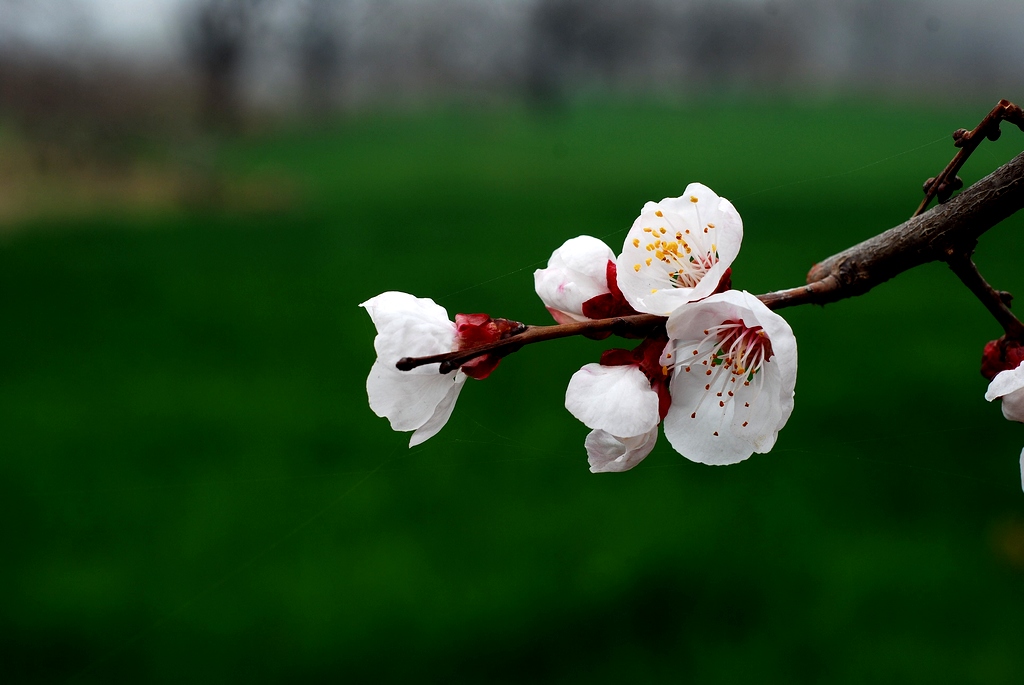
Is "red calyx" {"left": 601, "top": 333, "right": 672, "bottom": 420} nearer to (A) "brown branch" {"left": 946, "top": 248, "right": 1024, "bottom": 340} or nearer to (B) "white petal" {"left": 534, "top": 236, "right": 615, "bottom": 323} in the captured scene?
(B) "white petal" {"left": 534, "top": 236, "right": 615, "bottom": 323}

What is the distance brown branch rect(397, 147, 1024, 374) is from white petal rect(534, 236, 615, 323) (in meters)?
0.02

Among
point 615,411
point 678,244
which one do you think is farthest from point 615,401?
point 678,244

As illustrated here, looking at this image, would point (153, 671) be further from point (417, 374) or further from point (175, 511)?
point (417, 374)

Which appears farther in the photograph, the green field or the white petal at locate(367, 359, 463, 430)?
the green field

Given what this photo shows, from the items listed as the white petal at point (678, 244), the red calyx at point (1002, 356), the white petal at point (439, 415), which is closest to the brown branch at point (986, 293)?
the red calyx at point (1002, 356)

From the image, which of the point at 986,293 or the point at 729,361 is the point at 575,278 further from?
the point at 986,293

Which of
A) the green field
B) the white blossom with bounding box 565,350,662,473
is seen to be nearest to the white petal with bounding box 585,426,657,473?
the white blossom with bounding box 565,350,662,473

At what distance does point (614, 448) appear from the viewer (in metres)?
0.41

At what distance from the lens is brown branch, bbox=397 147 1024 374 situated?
403mm

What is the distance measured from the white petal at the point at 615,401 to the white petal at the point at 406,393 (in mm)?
57

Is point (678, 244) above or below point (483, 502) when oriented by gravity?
above

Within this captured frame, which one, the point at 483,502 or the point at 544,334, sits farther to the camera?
the point at 483,502

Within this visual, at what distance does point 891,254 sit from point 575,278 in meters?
0.14

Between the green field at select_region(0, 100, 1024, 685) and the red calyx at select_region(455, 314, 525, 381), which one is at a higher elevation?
the red calyx at select_region(455, 314, 525, 381)
